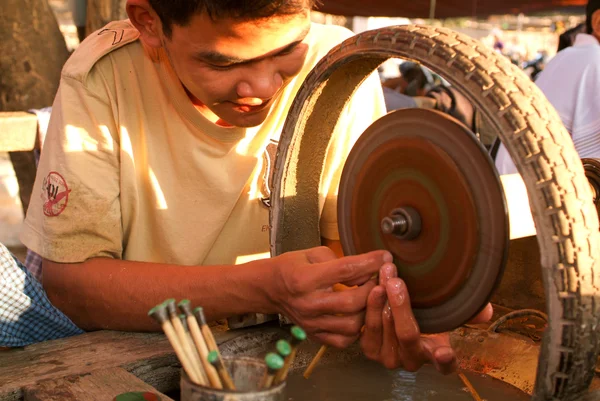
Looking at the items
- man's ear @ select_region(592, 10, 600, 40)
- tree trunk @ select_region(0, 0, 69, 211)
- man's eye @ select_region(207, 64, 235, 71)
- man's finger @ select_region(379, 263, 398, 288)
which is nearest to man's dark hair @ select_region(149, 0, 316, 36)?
man's eye @ select_region(207, 64, 235, 71)

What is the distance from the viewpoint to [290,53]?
5.04 ft

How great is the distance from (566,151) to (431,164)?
1.00 ft

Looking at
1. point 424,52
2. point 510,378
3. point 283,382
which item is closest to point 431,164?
point 424,52

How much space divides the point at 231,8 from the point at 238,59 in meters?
0.12

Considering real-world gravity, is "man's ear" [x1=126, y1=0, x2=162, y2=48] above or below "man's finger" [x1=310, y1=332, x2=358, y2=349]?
above

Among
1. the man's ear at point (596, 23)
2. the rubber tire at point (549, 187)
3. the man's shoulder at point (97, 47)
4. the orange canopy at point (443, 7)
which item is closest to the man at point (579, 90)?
the man's ear at point (596, 23)

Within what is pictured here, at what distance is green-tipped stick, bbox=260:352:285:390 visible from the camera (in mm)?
889

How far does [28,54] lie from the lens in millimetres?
3256

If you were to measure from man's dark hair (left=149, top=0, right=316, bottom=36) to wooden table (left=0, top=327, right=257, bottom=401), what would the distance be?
722mm

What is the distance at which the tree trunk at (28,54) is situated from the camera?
10.6 feet

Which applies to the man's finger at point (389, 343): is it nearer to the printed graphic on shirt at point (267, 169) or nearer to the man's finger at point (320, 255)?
the man's finger at point (320, 255)

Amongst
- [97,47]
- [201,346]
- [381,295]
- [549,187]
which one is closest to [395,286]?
[381,295]

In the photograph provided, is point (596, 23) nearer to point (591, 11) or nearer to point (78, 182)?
point (591, 11)

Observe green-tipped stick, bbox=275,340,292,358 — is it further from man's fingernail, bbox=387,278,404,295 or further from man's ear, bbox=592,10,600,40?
man's ear, bbox=592,10,600,40
